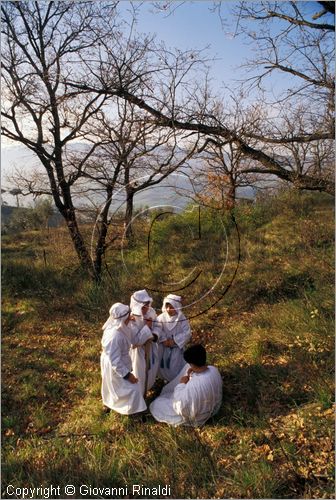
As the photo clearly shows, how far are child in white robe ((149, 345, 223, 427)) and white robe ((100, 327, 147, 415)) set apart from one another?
381 mm

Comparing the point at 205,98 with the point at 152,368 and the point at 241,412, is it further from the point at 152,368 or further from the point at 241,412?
the point at 241,412

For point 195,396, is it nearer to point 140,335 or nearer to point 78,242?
point 140,335

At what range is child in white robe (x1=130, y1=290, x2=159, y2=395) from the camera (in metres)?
5.83

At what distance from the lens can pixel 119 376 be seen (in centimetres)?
555

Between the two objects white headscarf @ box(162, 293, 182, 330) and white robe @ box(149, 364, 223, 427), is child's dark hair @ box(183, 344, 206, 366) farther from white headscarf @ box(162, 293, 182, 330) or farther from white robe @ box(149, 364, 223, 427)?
white headscarf @ box(162, 293, 182, 330)

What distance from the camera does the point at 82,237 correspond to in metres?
11.4

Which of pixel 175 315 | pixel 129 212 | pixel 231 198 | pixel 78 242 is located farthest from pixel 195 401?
pixel 231 198

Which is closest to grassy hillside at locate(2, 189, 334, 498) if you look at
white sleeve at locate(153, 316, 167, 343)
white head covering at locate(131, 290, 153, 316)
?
white sleeve at locate(153, 316, 167, 343)

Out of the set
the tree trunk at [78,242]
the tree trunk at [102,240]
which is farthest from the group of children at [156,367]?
the tree trunk at [78,242]

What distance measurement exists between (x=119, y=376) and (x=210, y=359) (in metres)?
1.80

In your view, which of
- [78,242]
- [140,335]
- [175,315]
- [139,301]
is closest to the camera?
[140,335]

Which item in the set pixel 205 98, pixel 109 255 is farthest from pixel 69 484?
pixel 109 255

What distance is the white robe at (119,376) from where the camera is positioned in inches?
213

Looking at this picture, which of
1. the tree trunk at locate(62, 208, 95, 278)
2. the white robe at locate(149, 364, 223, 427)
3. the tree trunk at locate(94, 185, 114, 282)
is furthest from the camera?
the tree trunk at locate(62, 208, 95, 278)
